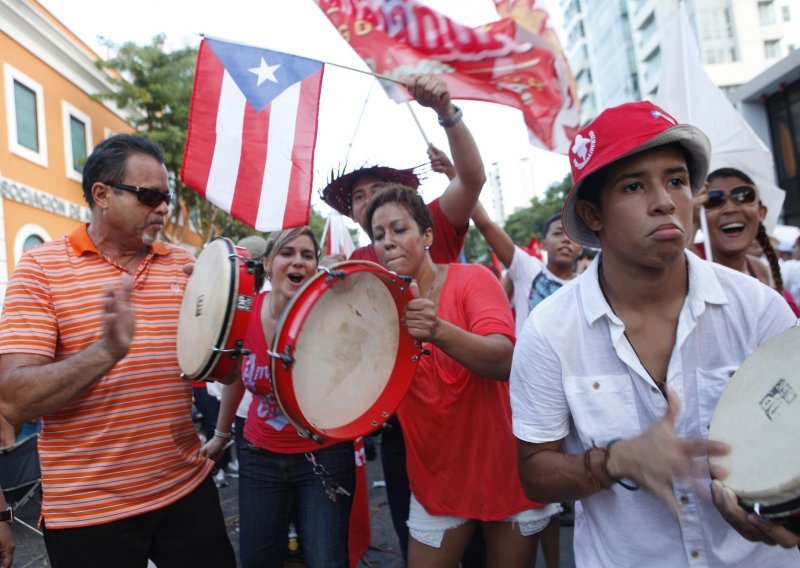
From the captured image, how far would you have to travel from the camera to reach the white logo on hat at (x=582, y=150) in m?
1.75

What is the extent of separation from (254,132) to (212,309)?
4.82ft

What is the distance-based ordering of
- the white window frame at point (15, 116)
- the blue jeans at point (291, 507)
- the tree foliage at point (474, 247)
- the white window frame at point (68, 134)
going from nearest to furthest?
1. the blue jeans at point (291, 507)
2. the white window frame at point (15, 116)
3. the white window frame at point (68, 134)
4. the tree foliage at point (474, 247)

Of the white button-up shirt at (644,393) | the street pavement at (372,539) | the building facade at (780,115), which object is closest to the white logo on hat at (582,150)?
the white button-up shirt at (644,393)

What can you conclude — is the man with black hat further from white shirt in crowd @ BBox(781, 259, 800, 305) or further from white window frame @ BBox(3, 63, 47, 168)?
white window frame @ BBox(3, 63, 47, 168)

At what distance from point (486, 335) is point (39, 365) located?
1662 millimetres

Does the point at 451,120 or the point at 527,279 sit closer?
the point at 451,120

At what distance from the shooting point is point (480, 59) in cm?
396

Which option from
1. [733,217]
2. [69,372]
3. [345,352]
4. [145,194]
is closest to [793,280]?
[733,217]

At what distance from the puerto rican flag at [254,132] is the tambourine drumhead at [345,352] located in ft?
3.49

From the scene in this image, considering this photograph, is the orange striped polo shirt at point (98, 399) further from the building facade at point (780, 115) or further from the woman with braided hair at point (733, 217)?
the building facade at point (780, 115)

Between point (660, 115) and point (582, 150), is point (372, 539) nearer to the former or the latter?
point (582, 150)

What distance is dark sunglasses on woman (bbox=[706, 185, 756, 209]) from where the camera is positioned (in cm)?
325

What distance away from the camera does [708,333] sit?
1703mm

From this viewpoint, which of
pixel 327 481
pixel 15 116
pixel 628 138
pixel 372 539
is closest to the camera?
pixel 628 138
